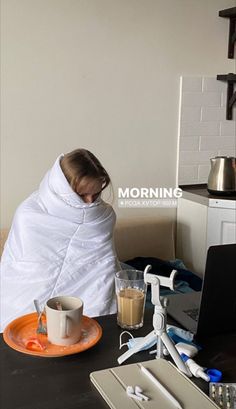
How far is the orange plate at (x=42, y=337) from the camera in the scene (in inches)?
42.3

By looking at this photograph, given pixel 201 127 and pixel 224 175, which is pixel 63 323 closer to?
pixel 224 175

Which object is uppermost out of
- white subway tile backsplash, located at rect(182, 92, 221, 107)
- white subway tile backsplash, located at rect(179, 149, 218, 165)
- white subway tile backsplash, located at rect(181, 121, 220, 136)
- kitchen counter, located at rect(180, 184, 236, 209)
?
white subway tile backsplash, located at rect(182, 92, 221, 107)

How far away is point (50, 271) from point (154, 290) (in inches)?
27.9

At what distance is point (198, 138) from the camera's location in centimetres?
292

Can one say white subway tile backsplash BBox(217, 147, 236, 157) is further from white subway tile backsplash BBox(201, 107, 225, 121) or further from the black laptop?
the black laptop

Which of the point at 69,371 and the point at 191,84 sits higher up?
the point at 191,84

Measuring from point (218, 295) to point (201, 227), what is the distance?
156 cm

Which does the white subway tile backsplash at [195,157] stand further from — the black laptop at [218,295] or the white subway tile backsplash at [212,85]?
the black laptop at [218,295]

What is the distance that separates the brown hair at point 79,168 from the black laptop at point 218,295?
0.62 m

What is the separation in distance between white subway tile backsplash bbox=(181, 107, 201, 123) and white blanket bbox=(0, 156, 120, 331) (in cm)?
130

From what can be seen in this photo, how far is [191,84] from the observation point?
9.30ft

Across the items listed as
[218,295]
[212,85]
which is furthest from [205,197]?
→ [218,295]

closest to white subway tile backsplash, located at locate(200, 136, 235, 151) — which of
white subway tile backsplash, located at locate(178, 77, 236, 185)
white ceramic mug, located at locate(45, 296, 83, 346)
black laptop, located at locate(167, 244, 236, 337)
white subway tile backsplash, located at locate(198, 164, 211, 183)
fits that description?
white subway tile backsplash, located at locate(178, 77, 236, 185)

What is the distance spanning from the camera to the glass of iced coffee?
3.99 feet
